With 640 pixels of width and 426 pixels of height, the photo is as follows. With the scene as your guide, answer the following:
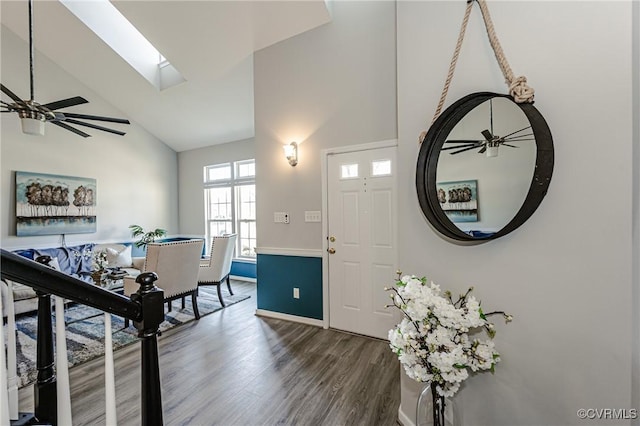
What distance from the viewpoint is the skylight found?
11.8 feet

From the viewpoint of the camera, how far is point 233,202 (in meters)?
5.59

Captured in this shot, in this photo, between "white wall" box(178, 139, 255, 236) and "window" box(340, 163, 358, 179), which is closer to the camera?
"window" box(340, 163, 358, 179)

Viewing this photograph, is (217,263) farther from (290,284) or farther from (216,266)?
(290,284)

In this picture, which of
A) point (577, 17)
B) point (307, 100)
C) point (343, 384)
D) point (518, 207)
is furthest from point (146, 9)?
point (343, 384)

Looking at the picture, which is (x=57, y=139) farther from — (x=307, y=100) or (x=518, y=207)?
(x=518, y=207)

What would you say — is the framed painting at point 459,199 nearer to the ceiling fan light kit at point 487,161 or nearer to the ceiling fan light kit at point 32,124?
the ceiling fan light kit at point 487,161

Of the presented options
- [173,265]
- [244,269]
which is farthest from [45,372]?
[244,269]

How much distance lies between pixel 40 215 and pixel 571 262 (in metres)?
6.26

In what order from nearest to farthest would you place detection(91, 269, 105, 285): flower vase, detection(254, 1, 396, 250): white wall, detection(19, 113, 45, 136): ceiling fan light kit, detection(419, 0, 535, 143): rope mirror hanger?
→ detection(419, 0, 535, 143): rope mirror hanger
detection(19, 113, 45, 136): ceiling fan light kit
detection(254, 1, 396, 250): white wall
detection(91, 269, 105, 285): flower vase

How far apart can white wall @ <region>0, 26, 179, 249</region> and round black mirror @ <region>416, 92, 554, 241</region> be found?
5.68 m

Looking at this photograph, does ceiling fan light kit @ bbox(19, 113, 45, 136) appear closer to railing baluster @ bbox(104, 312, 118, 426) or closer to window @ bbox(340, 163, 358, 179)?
railing baluster @ bbox(104, 312, 118, 426)

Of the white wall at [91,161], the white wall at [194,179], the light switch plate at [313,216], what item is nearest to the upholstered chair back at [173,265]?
the light switch plate at [313,216]

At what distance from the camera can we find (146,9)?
3.13 m

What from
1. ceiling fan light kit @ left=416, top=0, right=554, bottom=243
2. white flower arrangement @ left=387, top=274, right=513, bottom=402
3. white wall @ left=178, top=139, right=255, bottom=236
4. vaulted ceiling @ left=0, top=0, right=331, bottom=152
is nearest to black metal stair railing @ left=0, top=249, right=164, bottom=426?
white flower arrangement @ left=387, top=274, right=513, bottom=402
